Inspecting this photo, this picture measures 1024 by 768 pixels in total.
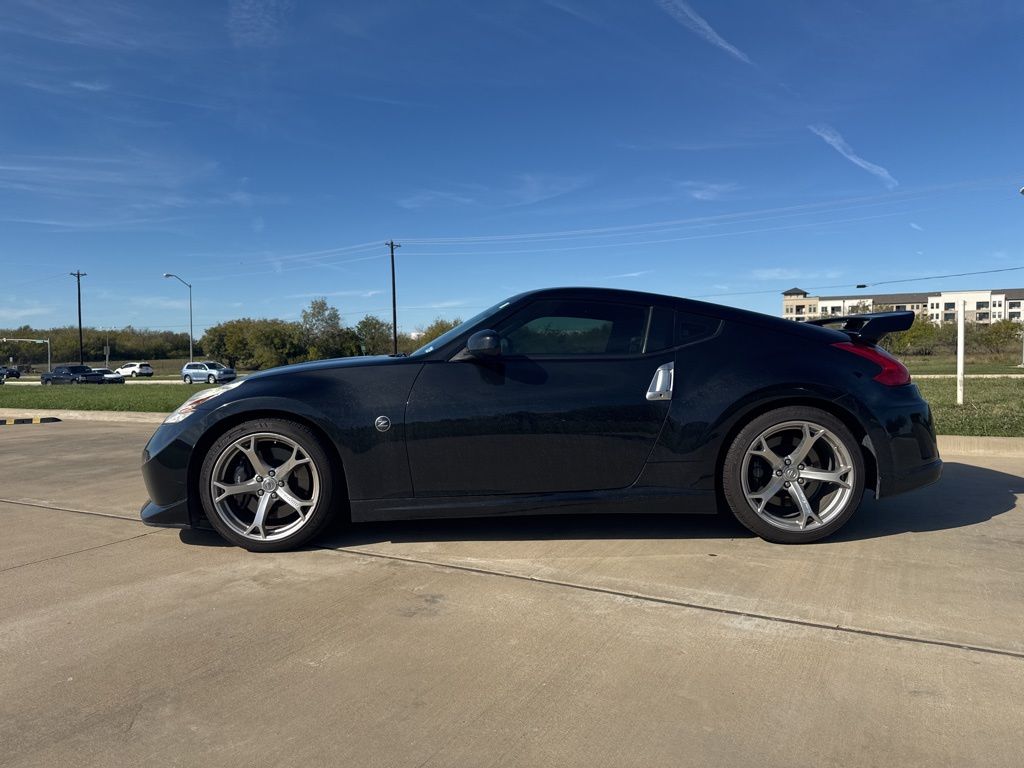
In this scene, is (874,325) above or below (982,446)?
above

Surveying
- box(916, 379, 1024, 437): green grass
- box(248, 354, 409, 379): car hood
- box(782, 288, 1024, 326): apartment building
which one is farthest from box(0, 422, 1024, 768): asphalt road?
box(782, 288, 1024, 326): apartment building

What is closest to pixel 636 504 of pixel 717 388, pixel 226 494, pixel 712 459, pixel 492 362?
pixel 712 459

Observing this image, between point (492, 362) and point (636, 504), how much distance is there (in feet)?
3.53

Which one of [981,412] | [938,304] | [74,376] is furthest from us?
[938,304]

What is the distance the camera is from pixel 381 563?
3648 millimetres

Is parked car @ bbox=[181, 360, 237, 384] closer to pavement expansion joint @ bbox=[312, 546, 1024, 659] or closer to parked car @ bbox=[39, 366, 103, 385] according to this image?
parked car @ bbox=[39, 366, 103, 385]

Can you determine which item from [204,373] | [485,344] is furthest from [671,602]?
[204,373]

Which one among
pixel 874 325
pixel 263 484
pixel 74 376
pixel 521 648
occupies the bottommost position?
pixel 521 648

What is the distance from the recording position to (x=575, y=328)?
3994 millimetres

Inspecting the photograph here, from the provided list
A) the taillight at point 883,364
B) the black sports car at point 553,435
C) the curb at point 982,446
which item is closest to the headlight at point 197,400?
the black sports car at point 553,435

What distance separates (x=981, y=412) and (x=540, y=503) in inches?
345

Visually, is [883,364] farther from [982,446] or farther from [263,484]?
[982,446]

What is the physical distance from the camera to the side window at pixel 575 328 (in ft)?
12.9

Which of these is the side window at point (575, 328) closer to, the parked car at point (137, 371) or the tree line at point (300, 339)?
the tree line at point (300, 339)
